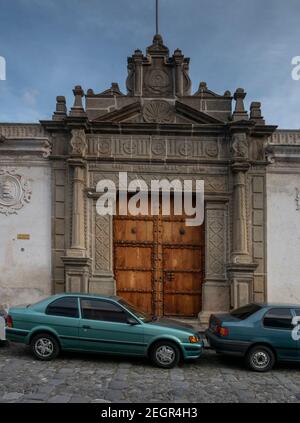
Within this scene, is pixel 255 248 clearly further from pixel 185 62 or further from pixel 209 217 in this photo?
pixel 185 62

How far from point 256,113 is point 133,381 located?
798 centimetres

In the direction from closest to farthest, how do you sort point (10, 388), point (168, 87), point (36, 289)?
point (10, 388), point (36, 289), point (168, 87)

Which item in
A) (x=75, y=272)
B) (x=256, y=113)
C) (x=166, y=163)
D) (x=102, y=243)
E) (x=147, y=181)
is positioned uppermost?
(x=256, y=113)

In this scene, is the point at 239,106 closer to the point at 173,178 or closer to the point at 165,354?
A: the point at 173,178

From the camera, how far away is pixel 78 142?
1128cm

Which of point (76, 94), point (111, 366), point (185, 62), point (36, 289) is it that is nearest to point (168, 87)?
point (185, 62)

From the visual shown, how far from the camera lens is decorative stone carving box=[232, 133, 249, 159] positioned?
37.1ft

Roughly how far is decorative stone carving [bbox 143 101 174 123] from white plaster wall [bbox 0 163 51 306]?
367 cm

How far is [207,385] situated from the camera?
6.86 meters

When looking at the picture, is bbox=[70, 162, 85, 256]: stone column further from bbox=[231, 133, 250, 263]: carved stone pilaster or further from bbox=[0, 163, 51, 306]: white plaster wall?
bbox=[231, 133, 250, 263]: carved stone pilaster

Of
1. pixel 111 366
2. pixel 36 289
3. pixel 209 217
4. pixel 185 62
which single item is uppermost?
pixel 185 62

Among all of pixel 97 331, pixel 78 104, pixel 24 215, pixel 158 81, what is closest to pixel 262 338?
pixel 97 331

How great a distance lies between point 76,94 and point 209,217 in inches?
194

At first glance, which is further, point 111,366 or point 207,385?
point 111,366
